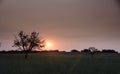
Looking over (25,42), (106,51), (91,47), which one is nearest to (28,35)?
(25,42)

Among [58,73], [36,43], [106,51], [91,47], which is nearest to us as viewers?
[58,73]

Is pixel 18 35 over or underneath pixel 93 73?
over

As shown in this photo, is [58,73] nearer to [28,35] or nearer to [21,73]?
[21,73]

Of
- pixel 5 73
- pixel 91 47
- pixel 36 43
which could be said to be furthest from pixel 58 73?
pixel 91 47

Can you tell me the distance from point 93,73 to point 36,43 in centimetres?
6228

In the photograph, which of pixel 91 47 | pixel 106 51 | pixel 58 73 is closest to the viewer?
pixel 58 73

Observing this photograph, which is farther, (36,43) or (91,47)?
(91,47)

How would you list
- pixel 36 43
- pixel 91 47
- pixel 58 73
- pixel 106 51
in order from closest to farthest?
pixel 58 73 → pixel 36 43 → pixel 91 47 → pixel 106 51

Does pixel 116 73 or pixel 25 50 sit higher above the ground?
pixel 25 50

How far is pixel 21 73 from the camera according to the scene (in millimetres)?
25984

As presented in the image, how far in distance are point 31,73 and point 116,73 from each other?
6735 millimetres

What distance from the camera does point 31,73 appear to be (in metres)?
A: 26.1

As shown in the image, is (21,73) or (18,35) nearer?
(21,73)

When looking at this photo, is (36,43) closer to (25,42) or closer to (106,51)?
(25,42)
